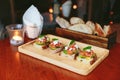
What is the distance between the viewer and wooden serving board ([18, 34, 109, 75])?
887 mm

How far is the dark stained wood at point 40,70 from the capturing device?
854 millimetres

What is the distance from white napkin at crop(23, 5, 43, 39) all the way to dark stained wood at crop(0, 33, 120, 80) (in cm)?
25

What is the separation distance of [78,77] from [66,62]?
126 mm

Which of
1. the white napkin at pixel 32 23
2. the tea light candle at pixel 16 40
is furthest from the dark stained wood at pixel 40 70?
the white napkin at pixel 32 23

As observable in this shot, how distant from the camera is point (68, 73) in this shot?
88 centimetres

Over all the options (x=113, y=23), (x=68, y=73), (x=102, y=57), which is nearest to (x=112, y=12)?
(x=113, y=23)

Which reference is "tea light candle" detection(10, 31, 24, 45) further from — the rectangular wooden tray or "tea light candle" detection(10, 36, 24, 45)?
the rectangular wooden tray

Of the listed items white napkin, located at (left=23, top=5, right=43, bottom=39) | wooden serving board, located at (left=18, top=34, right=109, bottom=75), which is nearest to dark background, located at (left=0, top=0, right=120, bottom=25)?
white napkin, located at (left=23, top=5, right=43, bottom=39)

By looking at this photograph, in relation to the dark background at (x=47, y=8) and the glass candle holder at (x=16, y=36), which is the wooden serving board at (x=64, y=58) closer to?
the glass candle holder at (x=16, y=36)

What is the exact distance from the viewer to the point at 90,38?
3.83ft

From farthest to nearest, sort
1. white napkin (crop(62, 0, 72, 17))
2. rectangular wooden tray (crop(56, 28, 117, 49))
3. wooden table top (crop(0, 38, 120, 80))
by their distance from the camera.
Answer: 1. white napkin (crop(62, 0, 72, 17))
2. rectangular wooden tray (crop(56, 28, 117, 49))
3. wooden table top (crop(0, 38, 120, 80))

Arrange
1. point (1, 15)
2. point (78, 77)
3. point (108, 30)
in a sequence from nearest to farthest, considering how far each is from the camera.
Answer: point (78, 77) → point (108, 30) → point (1, 15)

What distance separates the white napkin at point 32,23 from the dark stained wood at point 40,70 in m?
0.25

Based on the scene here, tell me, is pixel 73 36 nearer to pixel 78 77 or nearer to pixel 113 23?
pixel 78 77
